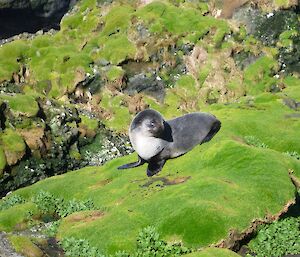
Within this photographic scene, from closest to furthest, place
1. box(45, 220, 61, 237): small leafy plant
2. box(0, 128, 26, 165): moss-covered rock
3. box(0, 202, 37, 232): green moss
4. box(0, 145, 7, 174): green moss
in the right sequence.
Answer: box(45, 220, 61, 237): small leafy plant → box(0, 202, 37, 232): green moss → box(0, 145, 7, 174): green moss → box(0, 128, 26, 165): moss-covered rock

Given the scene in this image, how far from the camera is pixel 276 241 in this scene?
14914 mm

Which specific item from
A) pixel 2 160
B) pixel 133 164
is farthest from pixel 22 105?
pixel 133 164

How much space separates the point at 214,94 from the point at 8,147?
116 feet

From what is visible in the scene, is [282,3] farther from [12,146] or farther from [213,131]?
[213,131]

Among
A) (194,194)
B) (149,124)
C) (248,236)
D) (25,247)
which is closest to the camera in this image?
(25,247)

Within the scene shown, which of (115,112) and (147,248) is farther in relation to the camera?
(115,112)

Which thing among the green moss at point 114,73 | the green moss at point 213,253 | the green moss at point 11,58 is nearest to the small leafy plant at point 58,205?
the green moss at point 213,253

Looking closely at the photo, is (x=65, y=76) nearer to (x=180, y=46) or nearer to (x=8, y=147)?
(x=180, y=46)

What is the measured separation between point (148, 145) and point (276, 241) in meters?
7.27

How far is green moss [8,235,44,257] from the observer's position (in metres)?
13.4

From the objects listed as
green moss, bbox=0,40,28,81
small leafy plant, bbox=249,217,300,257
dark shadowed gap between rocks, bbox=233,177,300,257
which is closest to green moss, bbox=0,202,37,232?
dark shadowed gap between rocks, bbox=233,177,300,257

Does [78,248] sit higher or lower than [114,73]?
higher

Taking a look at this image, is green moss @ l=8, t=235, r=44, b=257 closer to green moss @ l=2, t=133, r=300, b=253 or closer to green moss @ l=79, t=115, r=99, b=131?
green moss @ l=2, t=133, r=300, b=253

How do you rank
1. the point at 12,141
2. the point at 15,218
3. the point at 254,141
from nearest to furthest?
the point at 15,218
the point at 254,141
the point at 12,141
